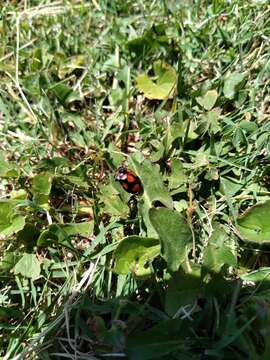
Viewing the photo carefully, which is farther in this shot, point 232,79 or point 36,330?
point 232,79

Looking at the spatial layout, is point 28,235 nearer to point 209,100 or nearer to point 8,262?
point 8,262

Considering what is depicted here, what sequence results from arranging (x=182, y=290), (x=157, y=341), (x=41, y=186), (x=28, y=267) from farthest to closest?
(x=41, y=186) < (x=28, y=267) < (x=182, y=290) < (x=157, y=341)

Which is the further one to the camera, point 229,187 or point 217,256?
point 229,187

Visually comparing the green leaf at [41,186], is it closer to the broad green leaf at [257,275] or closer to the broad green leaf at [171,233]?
the broad green leaf at [171,233]

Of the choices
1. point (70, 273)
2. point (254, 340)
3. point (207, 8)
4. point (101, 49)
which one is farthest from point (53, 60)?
point (254, 340)

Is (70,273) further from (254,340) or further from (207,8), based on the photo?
(207,8)

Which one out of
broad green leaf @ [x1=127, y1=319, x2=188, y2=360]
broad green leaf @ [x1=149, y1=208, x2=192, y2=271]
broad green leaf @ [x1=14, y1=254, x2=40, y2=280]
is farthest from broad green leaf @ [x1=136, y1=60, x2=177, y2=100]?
broad green leaf @ [x1=127, y1=319, x2=188, y2=360]

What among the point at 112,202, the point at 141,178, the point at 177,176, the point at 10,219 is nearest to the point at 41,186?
the point at 10,219

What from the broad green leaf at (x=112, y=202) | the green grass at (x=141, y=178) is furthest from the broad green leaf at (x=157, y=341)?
the broad green leaf at (x=112, y=202)
